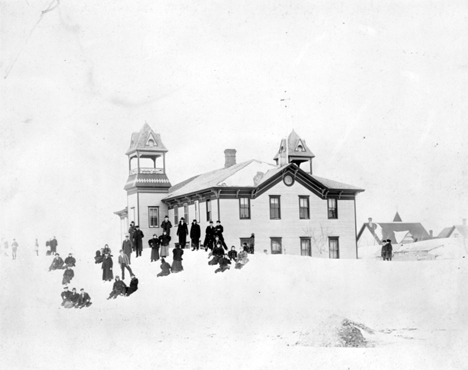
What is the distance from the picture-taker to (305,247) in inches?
628

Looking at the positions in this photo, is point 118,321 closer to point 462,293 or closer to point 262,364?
point 262,364

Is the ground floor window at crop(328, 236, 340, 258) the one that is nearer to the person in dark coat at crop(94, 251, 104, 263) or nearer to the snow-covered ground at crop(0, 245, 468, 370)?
the snow-covered ground at crop(0, 245, 468, 370)

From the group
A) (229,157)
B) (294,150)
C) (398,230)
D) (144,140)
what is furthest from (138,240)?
(398,230)

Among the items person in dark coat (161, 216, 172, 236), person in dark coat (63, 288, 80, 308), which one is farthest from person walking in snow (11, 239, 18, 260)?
person in dark coat (161, 216, 172, 236)

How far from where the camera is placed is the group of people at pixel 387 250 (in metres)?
15.9

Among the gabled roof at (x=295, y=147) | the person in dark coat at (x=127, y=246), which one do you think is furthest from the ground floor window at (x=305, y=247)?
the person in dark coat at (x=127, y=246)

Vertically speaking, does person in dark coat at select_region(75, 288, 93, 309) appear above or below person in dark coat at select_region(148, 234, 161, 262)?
below

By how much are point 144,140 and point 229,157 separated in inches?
71.1

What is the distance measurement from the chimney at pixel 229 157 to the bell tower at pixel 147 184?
4.43 ft

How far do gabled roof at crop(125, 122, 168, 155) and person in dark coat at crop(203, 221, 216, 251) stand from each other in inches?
84.5

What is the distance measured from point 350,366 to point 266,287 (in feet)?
7.38

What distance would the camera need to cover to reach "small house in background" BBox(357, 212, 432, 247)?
1573 centimetres

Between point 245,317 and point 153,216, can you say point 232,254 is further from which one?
point 153,216

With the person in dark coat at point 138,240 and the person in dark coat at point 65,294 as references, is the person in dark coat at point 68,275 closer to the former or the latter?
the person in dark coat at point 65,294
